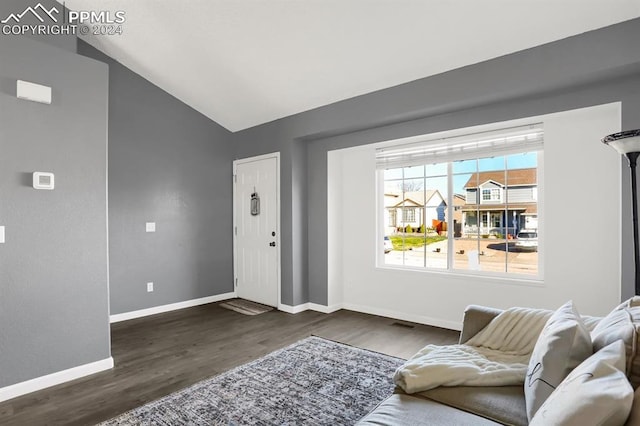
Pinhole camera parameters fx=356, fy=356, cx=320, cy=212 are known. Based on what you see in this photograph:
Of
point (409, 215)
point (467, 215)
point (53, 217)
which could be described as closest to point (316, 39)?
point (409, 215)

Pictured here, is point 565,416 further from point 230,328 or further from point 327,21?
Answer: point 230,328

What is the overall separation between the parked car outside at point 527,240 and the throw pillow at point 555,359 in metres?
2.38

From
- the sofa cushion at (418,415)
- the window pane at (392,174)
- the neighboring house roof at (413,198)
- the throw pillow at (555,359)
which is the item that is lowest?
the sofa cushion at (418,415)

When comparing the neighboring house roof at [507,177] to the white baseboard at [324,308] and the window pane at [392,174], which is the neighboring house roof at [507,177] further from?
the white baseboard at [324,308]

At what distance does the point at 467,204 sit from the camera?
12.9 feet

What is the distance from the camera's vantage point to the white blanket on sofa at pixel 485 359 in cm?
165

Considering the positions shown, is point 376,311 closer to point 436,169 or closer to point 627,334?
point 436,169

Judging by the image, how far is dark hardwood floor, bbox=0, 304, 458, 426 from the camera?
238cm

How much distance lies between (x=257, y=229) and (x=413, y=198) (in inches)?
88.2

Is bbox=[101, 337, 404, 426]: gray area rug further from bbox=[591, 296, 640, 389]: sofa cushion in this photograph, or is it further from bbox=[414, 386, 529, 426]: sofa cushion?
bbox=[591, 296, 640, 389]: sofa cushion

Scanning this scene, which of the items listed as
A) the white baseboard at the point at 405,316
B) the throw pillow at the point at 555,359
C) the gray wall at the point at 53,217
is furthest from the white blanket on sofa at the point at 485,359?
the gray wall at the point at 53,217

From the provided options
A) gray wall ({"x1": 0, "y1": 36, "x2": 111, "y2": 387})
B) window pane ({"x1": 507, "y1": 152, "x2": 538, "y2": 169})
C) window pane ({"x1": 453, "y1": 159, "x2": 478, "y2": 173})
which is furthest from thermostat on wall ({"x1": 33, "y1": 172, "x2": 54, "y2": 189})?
window pane ({"x1": 507, "y1": 152, "x2": 538, "y2": 169})

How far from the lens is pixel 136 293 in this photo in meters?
4.45

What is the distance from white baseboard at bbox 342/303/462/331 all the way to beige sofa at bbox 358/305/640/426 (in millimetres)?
2320
